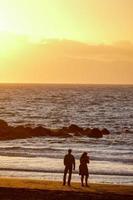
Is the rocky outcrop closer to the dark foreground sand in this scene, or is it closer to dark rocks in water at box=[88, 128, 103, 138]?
dark rocks in water at box=[88, 128, 103, 138]

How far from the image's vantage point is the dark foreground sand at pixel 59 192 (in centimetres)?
2355

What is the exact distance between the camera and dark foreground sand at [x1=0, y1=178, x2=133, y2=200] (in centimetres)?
2355

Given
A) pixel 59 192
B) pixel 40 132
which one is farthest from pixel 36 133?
pixel 59 192

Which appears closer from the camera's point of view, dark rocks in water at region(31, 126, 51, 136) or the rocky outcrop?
the rocky outcrop

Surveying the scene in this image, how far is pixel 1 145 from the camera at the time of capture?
5250 centimetres

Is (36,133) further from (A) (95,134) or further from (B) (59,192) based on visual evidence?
(B) (59,192)

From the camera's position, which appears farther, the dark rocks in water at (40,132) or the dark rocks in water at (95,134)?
the dark rocks in water at (40,132)

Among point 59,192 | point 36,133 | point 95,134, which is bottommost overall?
point 36,133

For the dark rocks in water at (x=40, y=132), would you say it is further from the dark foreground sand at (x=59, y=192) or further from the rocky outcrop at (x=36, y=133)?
the dark foreground sand at (x=59, y=192)

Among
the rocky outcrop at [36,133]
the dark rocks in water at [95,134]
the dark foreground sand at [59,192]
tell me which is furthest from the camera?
the dark rocks in water at [95,134]

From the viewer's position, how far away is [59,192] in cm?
2450

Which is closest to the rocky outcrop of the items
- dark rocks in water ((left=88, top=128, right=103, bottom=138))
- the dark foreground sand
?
dark rocks in water ((left=88, top=128, right=103, bottom=138))

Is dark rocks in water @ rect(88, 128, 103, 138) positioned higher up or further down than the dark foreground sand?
further down

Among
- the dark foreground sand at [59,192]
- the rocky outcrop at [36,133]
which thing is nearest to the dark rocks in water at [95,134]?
the rocky outcrop at [36,133]
